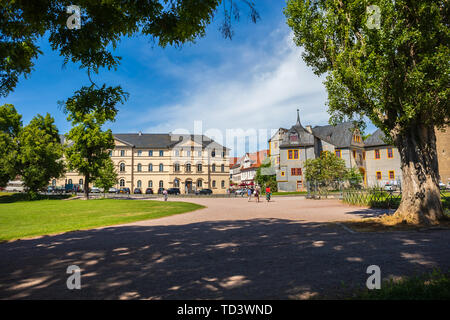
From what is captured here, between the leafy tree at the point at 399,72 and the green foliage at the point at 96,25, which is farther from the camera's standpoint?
the leafy tree at the point at 399,72

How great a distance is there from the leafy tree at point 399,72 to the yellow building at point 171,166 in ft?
186

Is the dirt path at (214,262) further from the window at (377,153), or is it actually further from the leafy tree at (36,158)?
the window at (377,153)

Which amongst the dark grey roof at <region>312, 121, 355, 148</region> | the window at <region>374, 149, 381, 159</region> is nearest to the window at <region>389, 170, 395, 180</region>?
the window at <region>374, 149, 381, 159</region>

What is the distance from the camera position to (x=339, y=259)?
573 cm

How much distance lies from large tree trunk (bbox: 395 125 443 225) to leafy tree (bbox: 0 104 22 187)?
142 feet

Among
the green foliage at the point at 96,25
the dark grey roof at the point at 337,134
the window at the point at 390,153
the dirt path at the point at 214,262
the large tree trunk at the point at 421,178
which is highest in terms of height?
the dark grey roof at the point at 337,134

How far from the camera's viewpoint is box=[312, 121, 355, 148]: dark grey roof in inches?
2068

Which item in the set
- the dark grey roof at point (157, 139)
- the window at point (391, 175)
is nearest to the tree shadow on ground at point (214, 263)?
the window at point (391, 175)

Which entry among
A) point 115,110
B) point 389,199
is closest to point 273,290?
point 115,110

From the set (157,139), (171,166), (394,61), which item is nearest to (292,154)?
(171,166)

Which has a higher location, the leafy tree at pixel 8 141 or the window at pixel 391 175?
the leafy tree at pixel 8 141

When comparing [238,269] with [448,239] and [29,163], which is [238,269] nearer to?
[448,239]

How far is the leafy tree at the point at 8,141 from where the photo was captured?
35594 millimetres

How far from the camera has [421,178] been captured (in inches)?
430
